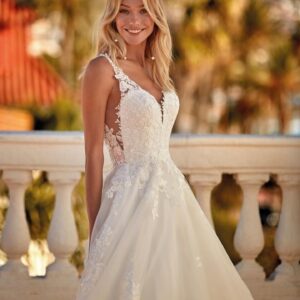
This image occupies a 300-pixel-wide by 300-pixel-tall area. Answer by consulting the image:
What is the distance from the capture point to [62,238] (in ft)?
16.5

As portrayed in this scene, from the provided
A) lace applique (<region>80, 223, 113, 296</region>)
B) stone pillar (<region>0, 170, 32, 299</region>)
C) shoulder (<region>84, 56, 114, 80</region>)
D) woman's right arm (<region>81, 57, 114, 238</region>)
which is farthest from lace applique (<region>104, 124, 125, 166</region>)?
stone pillar (<region>0, 170, 32, 299</region>)

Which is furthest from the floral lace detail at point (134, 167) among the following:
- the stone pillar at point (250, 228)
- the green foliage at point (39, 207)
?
the green foliage at point (39, 207)

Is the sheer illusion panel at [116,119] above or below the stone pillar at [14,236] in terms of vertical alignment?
above

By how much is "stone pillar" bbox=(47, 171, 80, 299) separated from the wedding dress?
85 centimetres

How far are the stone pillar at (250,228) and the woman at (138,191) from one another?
0.93 meters

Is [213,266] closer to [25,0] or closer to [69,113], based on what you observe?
[69,113]

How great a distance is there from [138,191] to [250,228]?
1213mm

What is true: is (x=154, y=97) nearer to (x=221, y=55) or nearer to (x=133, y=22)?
(x=133, y=22)

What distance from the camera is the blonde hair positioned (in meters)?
4.23

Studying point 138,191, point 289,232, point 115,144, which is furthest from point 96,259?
point 289,232

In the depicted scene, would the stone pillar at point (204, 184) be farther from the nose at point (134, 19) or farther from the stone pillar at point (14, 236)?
the nose at point (134, 19)

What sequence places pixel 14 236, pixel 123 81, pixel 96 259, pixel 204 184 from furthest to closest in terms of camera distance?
pixel 204 184 < pixel 14 236 < pixel 123 81 < pixel 96 259

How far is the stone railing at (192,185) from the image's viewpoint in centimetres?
502

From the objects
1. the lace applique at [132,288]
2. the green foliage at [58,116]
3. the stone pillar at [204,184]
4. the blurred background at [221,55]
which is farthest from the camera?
the blurred background at [221,55]
